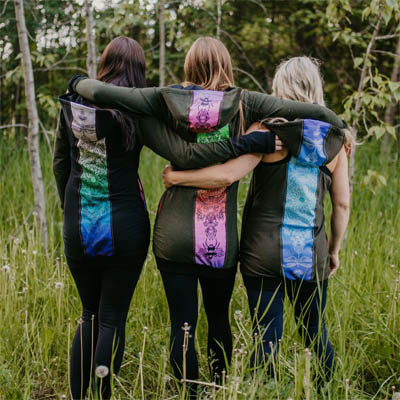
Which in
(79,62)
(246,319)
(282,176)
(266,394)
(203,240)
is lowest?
(246,319)

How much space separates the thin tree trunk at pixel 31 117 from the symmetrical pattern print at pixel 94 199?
1.53 meters

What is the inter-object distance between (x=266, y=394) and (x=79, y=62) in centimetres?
694

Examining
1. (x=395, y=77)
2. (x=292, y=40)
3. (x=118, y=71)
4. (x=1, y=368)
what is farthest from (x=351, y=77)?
(x=1, y=368)

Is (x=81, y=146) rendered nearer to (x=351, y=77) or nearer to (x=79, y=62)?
(x=79, y=62)

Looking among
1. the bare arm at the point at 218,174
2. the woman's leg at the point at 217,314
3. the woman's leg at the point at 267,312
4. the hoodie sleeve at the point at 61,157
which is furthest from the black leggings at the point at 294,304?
the hoodie sleeve at the point at 61,157

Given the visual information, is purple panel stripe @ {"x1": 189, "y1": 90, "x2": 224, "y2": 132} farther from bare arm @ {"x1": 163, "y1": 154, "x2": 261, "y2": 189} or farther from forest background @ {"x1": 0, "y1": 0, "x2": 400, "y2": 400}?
forest background @ {"x1": 0, "y1": 0, "x2": 400, "y2": 400}

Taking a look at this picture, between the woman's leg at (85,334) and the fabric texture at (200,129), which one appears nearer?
the fabric texture at (200,129)

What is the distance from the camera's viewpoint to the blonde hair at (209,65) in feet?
6.18

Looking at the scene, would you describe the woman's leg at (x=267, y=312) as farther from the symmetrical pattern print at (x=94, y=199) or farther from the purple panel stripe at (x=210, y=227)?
the symmetrical pattern print at (x=94, y=199)

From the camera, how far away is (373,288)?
294cm

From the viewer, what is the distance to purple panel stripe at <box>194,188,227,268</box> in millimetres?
1907

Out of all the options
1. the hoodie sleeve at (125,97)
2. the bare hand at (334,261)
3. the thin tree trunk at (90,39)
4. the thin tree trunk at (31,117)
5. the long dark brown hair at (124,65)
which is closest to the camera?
the hoodie sleeve at (125,97)

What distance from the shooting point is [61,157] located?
208cm

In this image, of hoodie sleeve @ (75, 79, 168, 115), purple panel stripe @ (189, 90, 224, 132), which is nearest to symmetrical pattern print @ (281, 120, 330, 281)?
purple panel stripe @ (189, 90, 224, 132)
